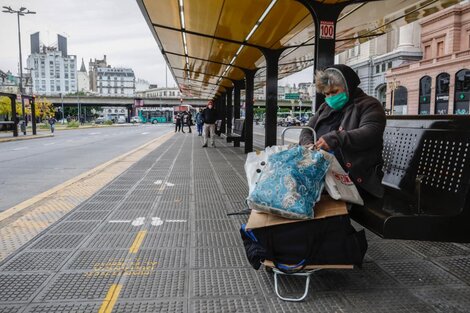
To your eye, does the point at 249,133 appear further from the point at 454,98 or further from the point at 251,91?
the point at 454,98

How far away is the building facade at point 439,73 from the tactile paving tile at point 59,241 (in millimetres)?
46885

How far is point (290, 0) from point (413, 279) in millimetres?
5388

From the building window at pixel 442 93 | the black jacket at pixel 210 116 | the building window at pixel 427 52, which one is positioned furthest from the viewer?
the building window at pixel 427 52

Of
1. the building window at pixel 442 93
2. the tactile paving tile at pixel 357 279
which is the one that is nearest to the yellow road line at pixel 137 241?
the tactile paving tile at pixel 357 279

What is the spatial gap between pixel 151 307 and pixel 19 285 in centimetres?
117

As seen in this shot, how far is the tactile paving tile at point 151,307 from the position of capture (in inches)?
112

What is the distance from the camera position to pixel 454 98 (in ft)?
156

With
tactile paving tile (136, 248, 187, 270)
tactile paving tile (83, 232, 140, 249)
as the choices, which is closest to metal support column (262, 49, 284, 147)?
tactile paving tile (83, 232, 140, 249)

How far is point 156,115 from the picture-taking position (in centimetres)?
7794

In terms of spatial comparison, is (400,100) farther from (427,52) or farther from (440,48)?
(440,48)

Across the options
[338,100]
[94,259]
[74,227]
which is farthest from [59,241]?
[338,100]

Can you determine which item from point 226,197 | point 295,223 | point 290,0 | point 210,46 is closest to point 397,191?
point 295,223

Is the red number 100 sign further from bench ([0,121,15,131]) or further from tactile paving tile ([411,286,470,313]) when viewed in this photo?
bench ([0,121,15,131])

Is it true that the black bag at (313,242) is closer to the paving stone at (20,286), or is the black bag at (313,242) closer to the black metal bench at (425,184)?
the black metal bench at (425,184)
